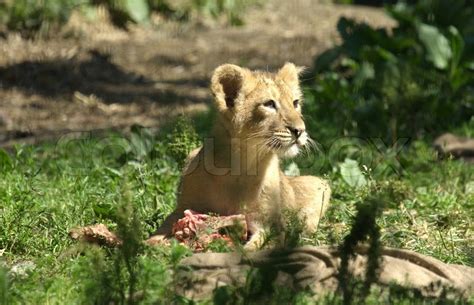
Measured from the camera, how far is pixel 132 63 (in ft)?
42.7

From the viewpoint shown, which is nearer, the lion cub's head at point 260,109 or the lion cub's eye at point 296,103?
the lion cub's head at point 260,109

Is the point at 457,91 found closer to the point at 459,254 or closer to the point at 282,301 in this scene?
the point at 459,254

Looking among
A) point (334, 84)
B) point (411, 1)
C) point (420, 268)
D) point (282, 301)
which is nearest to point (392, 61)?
point (334, 84)

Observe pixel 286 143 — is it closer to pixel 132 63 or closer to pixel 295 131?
pixel 295 131

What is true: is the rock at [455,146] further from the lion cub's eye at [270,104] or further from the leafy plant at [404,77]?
the lion cub's eye at [270,104]

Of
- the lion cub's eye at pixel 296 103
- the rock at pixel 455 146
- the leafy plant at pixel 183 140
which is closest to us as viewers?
the lion cub's eye at pixel 296 103

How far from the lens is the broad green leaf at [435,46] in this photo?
32.4 feet

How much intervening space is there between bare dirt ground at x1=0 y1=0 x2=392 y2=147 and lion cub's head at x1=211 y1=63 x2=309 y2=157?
3391 mm

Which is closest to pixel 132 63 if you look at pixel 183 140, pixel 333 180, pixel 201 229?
pixel 333 180

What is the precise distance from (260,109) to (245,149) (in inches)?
10.8

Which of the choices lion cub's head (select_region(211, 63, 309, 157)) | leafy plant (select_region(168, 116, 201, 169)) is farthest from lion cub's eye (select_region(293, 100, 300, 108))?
leafy plant (select_region(168, 116, 201, 169))

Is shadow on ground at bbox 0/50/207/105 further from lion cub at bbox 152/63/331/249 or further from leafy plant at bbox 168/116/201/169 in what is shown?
lion cub at bbox 152/63/331/249

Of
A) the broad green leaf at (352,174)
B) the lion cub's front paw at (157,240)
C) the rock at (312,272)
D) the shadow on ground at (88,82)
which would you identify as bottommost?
the rock at (312,272)

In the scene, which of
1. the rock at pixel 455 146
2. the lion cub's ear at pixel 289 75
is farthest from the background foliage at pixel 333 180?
the lion cub's ear at pixel 289 75
